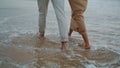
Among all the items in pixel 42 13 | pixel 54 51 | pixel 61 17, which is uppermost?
pixel 61 17

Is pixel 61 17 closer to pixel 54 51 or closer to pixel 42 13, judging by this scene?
pixel 54 51

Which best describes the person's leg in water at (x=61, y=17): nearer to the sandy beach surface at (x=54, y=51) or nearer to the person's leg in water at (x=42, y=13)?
the sandy beach surface at (x=54, y=51)

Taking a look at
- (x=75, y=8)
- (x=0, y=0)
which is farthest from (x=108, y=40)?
(x=0, y=0)

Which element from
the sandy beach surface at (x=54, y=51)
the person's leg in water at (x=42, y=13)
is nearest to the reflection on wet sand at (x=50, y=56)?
the sandy beach surface at (x=54, y=51)

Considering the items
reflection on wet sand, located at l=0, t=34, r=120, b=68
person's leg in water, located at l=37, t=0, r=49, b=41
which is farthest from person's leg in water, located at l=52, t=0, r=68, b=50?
person's leg in water, located at l=37, t=0, r=49, b=41

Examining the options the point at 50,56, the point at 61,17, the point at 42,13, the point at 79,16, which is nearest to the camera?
the point at 50,56

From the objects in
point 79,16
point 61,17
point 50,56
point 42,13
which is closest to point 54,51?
point 50,56

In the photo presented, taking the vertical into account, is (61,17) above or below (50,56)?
above

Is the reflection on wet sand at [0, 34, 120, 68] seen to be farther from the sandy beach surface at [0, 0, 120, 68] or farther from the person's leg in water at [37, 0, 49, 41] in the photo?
the person's leg in water at [37, 0, 49, 41]

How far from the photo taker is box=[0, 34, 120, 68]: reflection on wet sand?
3.42 metres

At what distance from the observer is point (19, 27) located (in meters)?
5.94

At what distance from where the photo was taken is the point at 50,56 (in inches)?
Result: 148

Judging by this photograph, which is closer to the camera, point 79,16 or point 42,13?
point 79,16

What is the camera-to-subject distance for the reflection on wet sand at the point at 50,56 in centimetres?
342
